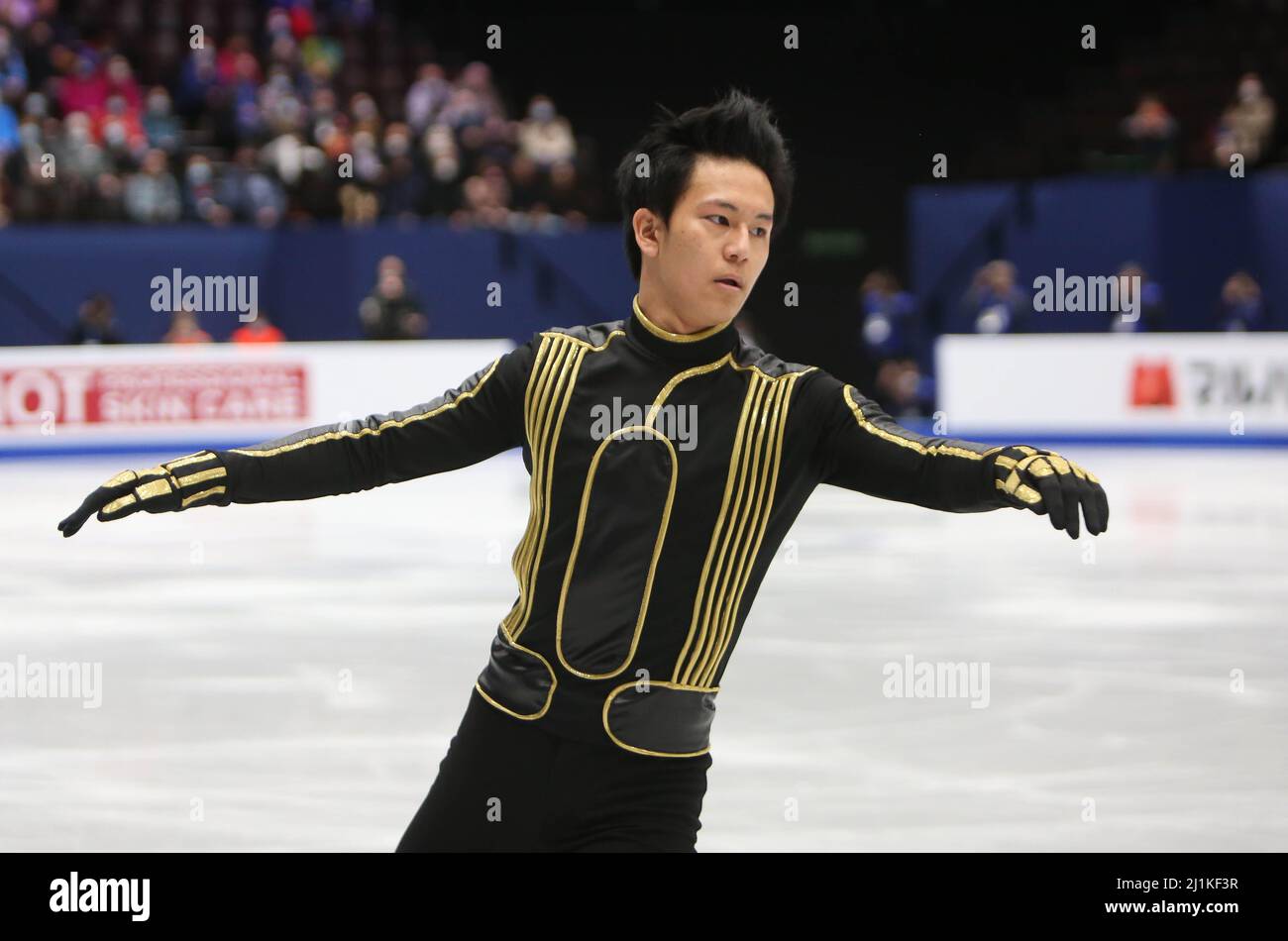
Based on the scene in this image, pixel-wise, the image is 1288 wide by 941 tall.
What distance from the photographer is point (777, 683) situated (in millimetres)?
7059

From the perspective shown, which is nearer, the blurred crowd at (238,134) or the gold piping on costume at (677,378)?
the gold piping on costume at (677,378)

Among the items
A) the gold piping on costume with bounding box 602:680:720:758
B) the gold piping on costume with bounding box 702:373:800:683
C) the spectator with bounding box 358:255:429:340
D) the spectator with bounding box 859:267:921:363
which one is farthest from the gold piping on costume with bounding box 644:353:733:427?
the spectator with bounding box 859:267:921:363

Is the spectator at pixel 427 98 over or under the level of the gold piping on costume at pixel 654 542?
over

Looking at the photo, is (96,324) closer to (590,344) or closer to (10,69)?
(10,69)

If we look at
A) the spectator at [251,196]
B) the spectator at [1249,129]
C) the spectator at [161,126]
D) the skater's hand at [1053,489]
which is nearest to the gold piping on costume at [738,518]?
the skater's hand at [1053,489]

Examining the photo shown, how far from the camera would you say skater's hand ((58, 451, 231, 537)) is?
2.74 metres

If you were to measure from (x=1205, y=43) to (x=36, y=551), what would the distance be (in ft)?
50.1

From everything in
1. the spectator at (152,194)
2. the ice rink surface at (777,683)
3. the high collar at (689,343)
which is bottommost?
→ the ice rink surface at (777,683)

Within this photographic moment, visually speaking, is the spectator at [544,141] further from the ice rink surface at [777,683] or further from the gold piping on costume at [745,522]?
the gold piping on costume at [745,522]

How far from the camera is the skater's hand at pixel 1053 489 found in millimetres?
2529

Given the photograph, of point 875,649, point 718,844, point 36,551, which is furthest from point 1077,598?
point 36,551

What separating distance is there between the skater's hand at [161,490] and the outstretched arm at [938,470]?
3.04 ft

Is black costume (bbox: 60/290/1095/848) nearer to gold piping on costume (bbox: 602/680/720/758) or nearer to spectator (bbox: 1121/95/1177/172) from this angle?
gold piping on costume (bbox: 602/680/720/758)

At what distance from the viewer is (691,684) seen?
280 cm
